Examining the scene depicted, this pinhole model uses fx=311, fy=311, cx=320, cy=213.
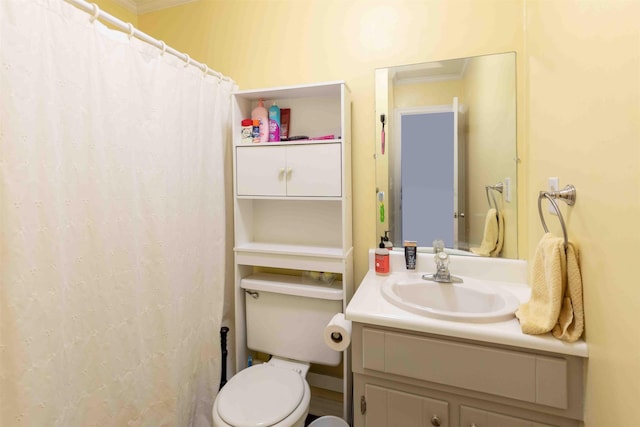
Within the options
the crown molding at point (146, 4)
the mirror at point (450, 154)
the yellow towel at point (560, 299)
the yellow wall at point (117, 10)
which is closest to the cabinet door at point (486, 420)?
the yellow towel at point (560, 299)

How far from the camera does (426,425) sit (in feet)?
3.50

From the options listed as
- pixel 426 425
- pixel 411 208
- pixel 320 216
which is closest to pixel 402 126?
pixel 411 208

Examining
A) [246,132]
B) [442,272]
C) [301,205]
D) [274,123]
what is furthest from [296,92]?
[442,272]

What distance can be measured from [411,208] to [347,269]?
44 centimetres

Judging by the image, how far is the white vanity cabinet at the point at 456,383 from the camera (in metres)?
0.90

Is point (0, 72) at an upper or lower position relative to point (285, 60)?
lower

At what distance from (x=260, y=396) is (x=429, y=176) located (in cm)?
124

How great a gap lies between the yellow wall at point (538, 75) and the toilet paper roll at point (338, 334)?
0.47m

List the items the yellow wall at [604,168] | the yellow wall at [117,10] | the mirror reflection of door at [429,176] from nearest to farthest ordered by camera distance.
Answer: the yellow wall at [604,168] → the mirror reflection of door at [429,176] → the yellow wall at [117,10]

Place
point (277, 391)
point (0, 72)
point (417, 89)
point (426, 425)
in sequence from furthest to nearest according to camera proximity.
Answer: point (417, 89), point (277, 391), point (426, 425), point (0, 72)

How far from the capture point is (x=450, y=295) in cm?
134

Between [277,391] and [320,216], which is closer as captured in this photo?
[277,391]

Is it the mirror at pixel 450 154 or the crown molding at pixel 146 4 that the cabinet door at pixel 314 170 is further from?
the crown molding at pixel 146 4

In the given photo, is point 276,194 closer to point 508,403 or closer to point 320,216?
point 320,216
